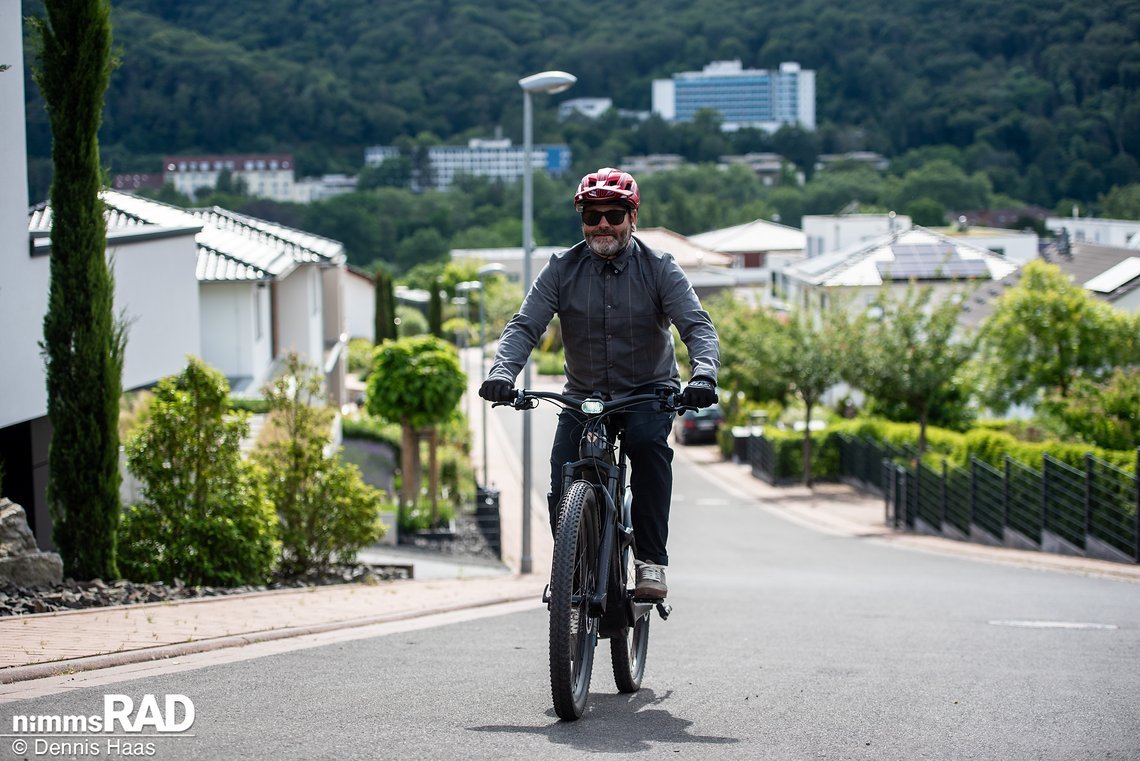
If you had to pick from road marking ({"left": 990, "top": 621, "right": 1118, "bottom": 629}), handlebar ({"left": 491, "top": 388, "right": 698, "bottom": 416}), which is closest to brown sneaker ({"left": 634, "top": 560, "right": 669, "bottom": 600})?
handlebar ({"left": 491, "top": 388, "right": 698, "bottom": 416})

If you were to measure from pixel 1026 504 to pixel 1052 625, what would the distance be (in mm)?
12005

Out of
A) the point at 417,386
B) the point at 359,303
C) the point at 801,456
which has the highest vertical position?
the point at 359,303

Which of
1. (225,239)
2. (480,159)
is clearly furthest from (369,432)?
(480,159)

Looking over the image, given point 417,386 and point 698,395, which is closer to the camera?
point 698,395

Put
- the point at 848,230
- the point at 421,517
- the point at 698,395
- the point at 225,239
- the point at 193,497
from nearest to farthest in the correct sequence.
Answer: the point at 698,395
the point at 193,497
the point at 421,517
the point at 225,239
the point at 848,230

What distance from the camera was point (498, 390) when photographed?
553 centimetres

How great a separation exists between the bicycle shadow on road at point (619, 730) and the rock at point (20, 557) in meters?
4.79

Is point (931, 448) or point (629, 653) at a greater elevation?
point (629, 653)

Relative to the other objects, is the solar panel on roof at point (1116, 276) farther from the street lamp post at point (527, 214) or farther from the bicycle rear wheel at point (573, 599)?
the bicycle rear wheel at point (573, 599)

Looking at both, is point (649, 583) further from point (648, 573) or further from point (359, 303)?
point (359, 303)

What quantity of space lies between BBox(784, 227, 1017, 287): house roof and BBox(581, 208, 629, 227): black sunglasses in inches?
1650

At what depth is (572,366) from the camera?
19.6ft

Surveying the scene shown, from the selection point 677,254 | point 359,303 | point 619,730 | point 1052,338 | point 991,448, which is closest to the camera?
point 619,730

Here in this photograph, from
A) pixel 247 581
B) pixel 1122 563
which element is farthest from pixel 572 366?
pixel 1122 563
